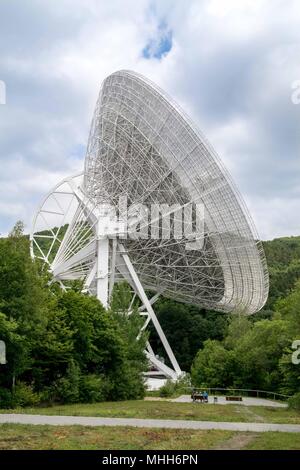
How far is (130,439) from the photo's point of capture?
40.9ft

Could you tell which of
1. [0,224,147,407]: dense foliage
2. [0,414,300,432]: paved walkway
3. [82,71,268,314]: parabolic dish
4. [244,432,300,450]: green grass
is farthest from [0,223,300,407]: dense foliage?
[244,432,300,450]: green grass

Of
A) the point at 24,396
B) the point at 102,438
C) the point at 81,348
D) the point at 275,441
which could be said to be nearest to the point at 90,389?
the point at 81,348

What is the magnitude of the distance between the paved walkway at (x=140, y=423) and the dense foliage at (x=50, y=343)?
5.38 metres

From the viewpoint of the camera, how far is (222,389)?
39750 millimetres

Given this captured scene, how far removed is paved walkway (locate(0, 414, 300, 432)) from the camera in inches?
600

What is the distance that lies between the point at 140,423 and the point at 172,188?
74.9 ft

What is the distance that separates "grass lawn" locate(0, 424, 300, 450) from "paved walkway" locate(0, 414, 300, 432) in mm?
1029

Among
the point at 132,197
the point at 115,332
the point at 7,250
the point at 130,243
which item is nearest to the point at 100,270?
the point at 130,243

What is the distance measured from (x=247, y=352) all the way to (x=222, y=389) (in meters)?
3.29

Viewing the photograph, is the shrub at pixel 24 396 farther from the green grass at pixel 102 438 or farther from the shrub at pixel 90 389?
the green grass at pixel 102 438

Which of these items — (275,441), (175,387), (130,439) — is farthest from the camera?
(175,387)

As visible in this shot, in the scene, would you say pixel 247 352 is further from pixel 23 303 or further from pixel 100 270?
pixel 23 303

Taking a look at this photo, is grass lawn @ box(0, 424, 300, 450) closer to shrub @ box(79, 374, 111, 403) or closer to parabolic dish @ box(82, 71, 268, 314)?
shrub @ box(79, 374, 111, 403)

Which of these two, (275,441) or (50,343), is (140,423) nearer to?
(275,441)
